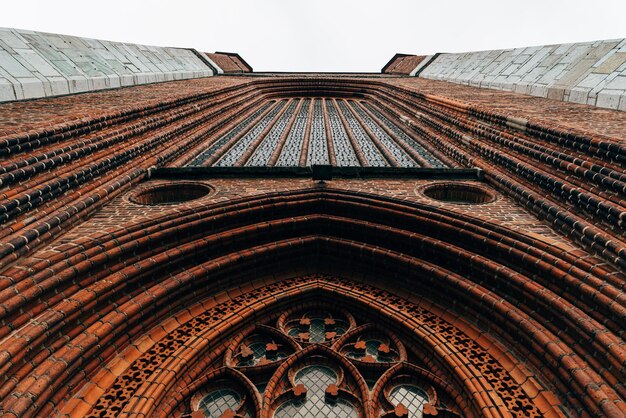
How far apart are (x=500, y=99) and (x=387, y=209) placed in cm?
825

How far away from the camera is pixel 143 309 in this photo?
217 inches

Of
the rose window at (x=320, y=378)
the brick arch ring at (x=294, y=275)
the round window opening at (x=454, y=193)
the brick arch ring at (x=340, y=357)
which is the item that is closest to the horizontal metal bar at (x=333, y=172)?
the round window opening at (x=454, y=193)

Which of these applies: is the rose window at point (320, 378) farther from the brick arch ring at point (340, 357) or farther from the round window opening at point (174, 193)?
the round window opening at point (174, 193)

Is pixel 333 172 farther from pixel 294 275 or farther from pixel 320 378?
pixel 320 378

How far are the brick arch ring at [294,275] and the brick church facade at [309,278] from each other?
0.02m

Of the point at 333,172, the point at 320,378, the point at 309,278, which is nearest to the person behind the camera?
the point at 320,378

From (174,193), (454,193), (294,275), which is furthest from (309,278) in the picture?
(454,193)

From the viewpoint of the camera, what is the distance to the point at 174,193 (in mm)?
8523

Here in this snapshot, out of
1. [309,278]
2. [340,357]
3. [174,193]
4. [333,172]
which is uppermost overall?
[333,172]

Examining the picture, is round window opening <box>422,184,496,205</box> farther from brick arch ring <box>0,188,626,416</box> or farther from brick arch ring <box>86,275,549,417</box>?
brick arch ring <box>86,275,549,417</box>

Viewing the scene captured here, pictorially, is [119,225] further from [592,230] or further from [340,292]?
[592,230]

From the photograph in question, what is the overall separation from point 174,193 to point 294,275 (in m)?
3.20

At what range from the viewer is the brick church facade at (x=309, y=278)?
457cm

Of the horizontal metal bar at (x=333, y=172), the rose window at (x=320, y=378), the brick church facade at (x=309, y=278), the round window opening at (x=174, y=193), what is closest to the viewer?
the brick church facade at (x=309, y=278)
